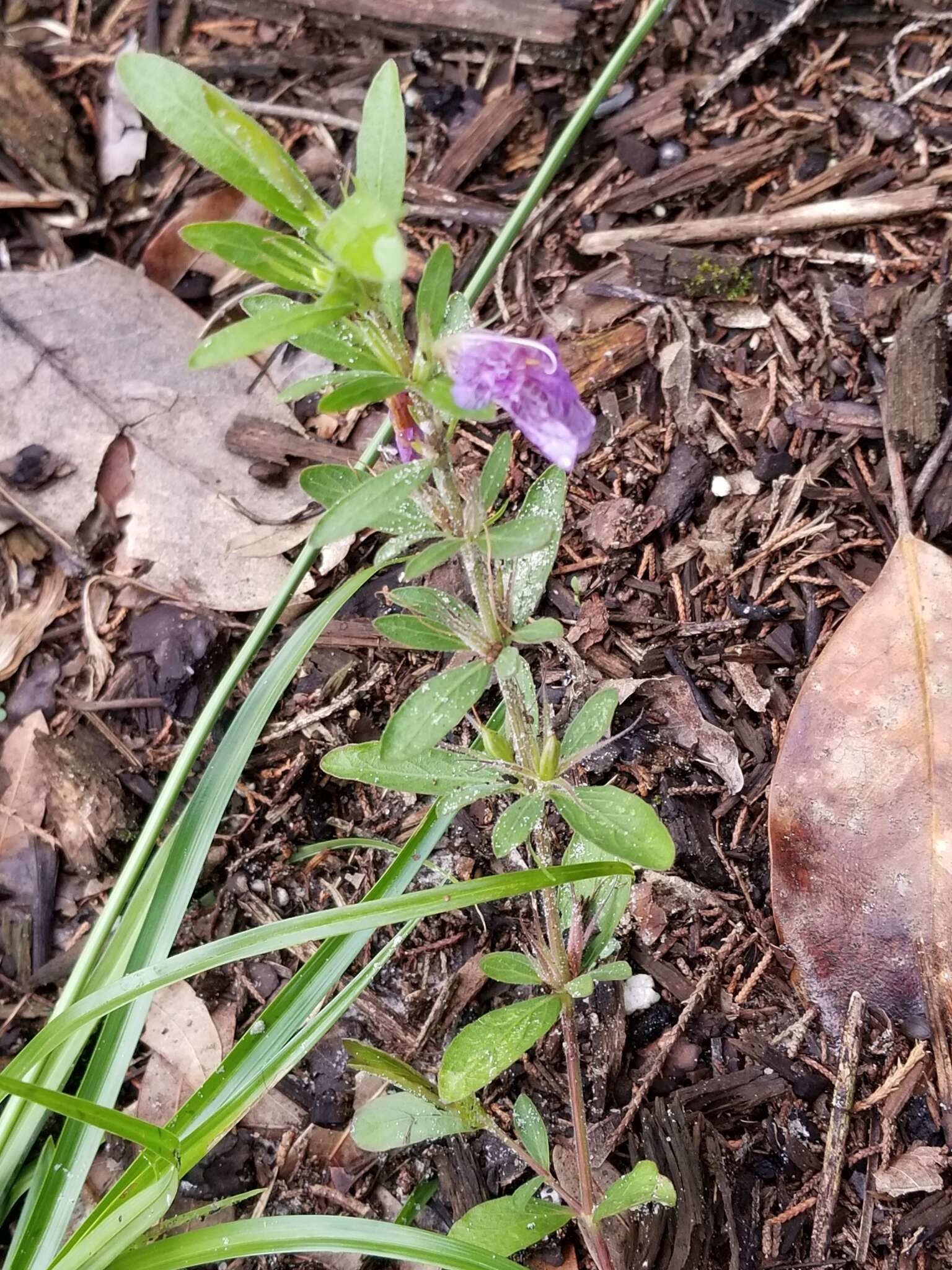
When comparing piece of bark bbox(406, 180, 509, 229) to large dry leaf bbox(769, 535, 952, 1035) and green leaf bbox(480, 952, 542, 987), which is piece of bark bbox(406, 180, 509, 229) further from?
green leaf bbox(480, 952, 542, 987)

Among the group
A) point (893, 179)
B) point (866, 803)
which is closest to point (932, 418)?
point (893, 179)

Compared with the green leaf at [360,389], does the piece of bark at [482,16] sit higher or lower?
higher

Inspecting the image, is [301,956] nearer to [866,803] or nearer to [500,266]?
[866,803]

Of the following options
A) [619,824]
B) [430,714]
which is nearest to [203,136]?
[430,714]

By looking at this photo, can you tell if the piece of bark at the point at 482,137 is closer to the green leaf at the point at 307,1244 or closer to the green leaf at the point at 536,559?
the green leaf at the point at 536,559

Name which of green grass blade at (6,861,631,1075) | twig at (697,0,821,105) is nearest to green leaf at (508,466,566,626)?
green grass blade at (6,861,631,1075)

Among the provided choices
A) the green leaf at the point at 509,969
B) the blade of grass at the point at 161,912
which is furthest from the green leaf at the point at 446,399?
the green leaf at the point at 509,969
